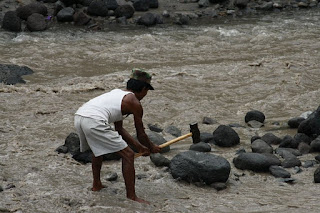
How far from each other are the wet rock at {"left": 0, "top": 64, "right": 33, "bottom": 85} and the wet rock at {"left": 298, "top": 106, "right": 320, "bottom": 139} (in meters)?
5.88

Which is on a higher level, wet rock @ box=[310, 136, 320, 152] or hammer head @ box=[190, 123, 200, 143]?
hammer head @ box=[190, 123, 200, 143]

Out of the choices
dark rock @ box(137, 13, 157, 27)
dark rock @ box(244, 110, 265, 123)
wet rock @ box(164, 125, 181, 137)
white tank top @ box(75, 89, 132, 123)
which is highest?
white tank top @ box(75, 89, 132, 123)

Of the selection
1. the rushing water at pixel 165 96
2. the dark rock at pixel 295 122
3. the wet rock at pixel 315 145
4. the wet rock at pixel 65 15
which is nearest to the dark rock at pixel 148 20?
the rushing water at pixel 165 96

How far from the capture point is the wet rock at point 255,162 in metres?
6.81

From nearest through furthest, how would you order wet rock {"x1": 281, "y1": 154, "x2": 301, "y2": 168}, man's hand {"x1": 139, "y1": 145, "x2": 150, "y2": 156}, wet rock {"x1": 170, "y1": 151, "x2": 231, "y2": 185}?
man's hand {"x1": 139, "y1": 145, "x2": 150, "y2": 156}, wet rock {"x1": 170, "y1": 151, "x2": 231, "y2": 185}, wet rock {"x1": 281, "y1": 154, "x2": 301, "y2": 168}

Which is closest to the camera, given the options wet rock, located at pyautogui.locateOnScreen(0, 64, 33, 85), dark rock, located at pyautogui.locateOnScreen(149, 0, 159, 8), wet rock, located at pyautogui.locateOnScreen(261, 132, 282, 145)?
wet rock, located at pyautogui.locateOnScreen(261, 132, 282, 145)

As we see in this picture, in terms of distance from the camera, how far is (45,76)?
11.9 meters

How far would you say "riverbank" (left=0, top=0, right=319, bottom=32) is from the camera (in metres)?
16.1

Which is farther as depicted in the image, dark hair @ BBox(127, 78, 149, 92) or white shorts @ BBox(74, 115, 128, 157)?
dark hair @ BBox(127, 78, 149, 92)

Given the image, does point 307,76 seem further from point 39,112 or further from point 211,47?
point 39,112

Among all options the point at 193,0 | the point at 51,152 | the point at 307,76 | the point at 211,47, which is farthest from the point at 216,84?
the point at 193,0

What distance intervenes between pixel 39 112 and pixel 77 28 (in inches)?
272

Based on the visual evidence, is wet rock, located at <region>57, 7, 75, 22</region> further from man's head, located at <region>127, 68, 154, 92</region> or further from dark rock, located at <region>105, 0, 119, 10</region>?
man's head, located at <region>127, 68, 154, 92</region>

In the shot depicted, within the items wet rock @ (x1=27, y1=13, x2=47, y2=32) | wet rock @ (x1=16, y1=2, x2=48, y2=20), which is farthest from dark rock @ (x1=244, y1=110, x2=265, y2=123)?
wet rock @ (x1=16, y1=2, x2=48, y2=20)
